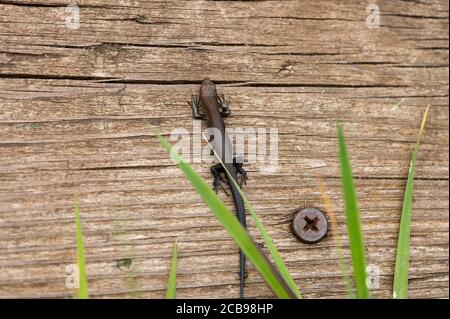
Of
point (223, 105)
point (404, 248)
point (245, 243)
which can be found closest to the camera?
point (245, 243)

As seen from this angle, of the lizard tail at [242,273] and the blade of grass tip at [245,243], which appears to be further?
the lizard tail at [242,273]

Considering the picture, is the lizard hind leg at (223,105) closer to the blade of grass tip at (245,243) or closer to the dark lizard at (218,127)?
the dark lizard at (218,127)

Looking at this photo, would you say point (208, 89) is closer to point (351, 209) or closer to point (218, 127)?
point (218, 127)

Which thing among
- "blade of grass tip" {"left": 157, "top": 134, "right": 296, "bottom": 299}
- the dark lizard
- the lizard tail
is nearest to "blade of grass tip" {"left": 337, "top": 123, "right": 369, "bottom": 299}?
"blade of grass tip" {"left": 157, "top": 134, "right": 296, "bottom": 299}

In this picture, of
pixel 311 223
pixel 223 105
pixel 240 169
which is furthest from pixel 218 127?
pixel 311 223

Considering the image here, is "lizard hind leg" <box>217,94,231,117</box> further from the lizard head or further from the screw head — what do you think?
the screw head

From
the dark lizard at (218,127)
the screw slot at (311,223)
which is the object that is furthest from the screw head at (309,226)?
the dark lizard at (218,127)
